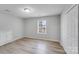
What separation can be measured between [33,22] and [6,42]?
2642 millimetres

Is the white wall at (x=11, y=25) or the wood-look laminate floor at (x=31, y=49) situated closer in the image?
the wood-look laminate floor at (x=31, y=49)

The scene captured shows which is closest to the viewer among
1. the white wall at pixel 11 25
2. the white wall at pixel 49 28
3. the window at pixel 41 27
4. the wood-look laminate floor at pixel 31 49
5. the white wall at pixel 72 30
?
the white wall at pixel 72 30

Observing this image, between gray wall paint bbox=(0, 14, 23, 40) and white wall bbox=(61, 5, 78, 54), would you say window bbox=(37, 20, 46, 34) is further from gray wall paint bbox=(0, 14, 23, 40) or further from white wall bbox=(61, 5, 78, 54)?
white wall bbox=(61, 5, 78, 54)

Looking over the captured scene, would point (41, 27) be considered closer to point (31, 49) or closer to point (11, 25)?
point (11, 25)

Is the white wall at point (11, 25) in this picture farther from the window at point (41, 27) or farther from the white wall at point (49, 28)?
the window at point (41, 27)

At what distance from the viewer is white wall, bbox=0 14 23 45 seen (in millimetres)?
4008

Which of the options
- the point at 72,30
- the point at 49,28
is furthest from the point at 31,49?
the point at 49,28

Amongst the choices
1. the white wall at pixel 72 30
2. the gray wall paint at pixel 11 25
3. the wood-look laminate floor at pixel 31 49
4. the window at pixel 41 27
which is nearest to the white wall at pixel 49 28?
the window at pixel 41 27

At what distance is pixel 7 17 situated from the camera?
4301 millimetres

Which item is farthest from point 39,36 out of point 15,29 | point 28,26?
point 15,29

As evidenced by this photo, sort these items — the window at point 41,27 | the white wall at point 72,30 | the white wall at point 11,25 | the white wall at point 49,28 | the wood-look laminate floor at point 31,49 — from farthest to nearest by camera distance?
1. the window at point 41,27
2. the white wall at point 49,28
3. the white wall at point 11,25
4. the wood-look laminate floor at point 31,49
5. the white wall at point 72,30

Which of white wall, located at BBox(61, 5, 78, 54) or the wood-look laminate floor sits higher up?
white wall, located at BBox(61, 5, 78, 54)

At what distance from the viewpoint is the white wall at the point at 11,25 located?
158 inches

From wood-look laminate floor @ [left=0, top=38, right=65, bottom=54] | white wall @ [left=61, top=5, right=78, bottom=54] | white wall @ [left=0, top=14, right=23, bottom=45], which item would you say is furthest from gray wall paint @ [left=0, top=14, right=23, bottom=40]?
white wall @ [left=61, top=5, right=78, bottom=54]
